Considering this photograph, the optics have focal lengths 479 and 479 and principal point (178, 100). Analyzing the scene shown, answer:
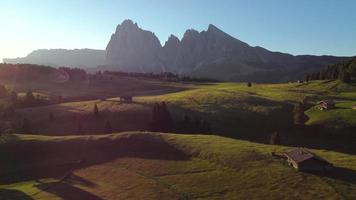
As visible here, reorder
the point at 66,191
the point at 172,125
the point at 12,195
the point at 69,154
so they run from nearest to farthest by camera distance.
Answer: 1. the point at 12,195
2. the point at 66,191
3. the point at 69,154
4. the point at 172,125

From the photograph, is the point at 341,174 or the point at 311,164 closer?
the point at 341,174

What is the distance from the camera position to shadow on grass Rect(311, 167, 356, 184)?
67.3 meters

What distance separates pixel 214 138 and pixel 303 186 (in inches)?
1390

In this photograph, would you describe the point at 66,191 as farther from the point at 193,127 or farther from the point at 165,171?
the point at 193,127

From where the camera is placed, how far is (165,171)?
258ft

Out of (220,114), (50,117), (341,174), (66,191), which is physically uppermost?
(220,114)

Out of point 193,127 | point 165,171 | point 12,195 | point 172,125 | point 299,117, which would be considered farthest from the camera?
point 299,117

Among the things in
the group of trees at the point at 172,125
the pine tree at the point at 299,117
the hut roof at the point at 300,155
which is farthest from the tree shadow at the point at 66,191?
the pine tree at the point at 299,117

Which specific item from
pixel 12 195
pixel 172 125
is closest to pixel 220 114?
pixel 172 125

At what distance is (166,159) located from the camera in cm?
8606

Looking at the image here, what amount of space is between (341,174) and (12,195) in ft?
161

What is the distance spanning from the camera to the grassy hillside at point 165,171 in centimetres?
6575

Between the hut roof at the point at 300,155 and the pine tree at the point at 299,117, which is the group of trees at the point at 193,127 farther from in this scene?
the hut roof at the point at 300,155

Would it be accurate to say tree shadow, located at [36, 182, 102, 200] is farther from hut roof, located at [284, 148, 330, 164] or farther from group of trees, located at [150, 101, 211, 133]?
group of trees, located at [150, 101, 211, 133]
